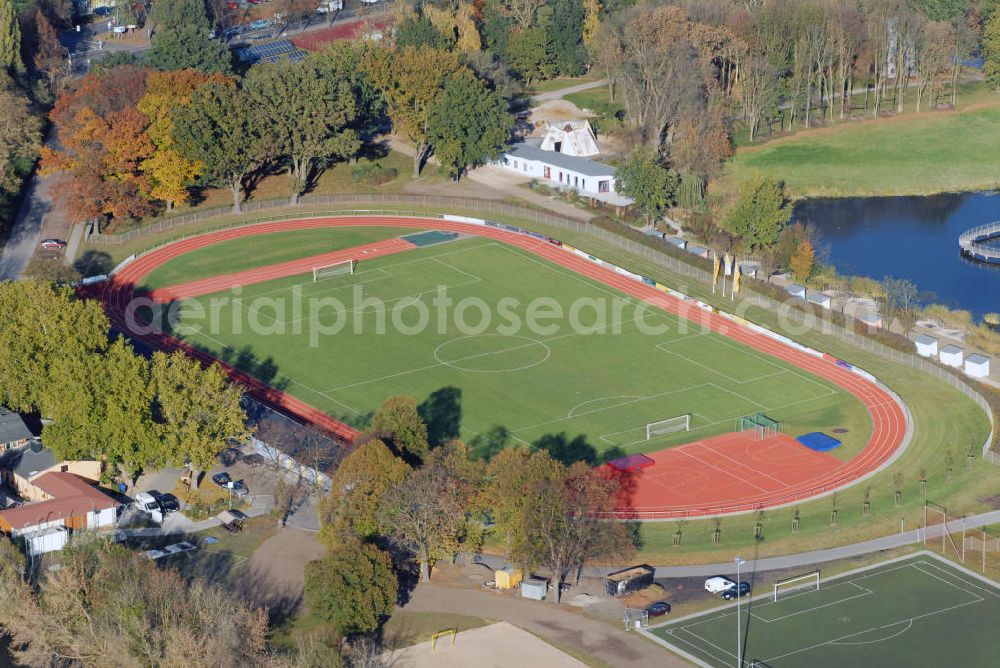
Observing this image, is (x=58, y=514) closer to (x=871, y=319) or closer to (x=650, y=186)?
(x=871, y=319)

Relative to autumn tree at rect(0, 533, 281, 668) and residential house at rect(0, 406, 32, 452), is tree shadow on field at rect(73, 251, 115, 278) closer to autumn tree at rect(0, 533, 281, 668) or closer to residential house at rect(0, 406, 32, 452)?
residential house at rect(0, 406, 32, 452)

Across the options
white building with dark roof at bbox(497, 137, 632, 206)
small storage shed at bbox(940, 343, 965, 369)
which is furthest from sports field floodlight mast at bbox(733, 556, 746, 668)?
white building with dark roof at bbox(497, 137, 632, 206)

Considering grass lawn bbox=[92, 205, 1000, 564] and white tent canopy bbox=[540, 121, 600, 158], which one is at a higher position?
white tent canopy bbox=[540, 121, 600, 158]

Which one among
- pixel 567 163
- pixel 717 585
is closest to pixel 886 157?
pixel 567 163

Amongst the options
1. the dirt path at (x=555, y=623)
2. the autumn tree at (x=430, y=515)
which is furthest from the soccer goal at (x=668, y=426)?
the dirt path at (x=555, y=623)

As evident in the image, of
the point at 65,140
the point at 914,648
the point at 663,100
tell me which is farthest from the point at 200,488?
the point at 663,100

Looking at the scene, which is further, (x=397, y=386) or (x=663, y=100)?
(x=663, y=100)

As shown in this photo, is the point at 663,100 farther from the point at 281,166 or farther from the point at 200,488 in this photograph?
the point at 200,488
